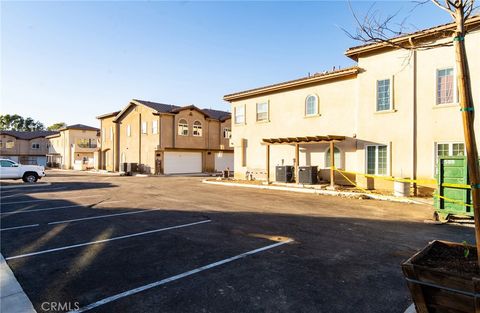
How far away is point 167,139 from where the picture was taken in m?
35.4

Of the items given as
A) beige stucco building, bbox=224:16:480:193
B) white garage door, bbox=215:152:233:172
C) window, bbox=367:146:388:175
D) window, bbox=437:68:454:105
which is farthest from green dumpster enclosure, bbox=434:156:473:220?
white garage door, bbox=215:152:233:172

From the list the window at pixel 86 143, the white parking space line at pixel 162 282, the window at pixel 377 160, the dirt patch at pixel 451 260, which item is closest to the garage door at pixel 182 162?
the window at pixel 377 160

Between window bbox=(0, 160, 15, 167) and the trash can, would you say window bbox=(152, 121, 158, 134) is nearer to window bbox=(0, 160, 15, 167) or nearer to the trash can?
window bbox=(0, 160, 15, 167)

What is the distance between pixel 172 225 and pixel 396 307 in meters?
6.21

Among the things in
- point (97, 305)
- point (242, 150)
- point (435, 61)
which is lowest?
point (97, 305)

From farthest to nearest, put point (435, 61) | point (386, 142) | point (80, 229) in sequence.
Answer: point (386, 142)
point (435, 61)
point (80, 229)

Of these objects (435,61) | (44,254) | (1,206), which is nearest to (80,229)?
(44,254)

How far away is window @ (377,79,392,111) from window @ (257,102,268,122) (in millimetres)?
8469

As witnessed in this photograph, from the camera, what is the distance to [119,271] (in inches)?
205

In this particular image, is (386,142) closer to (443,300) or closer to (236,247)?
(236,247)

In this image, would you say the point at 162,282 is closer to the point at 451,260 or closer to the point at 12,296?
the point at 12,296

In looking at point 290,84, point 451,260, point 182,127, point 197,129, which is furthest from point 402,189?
point 197,129

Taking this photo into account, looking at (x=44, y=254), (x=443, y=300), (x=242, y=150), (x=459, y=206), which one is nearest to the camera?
(x=443, y=300)

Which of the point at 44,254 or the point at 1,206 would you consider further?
the point at 1,206
